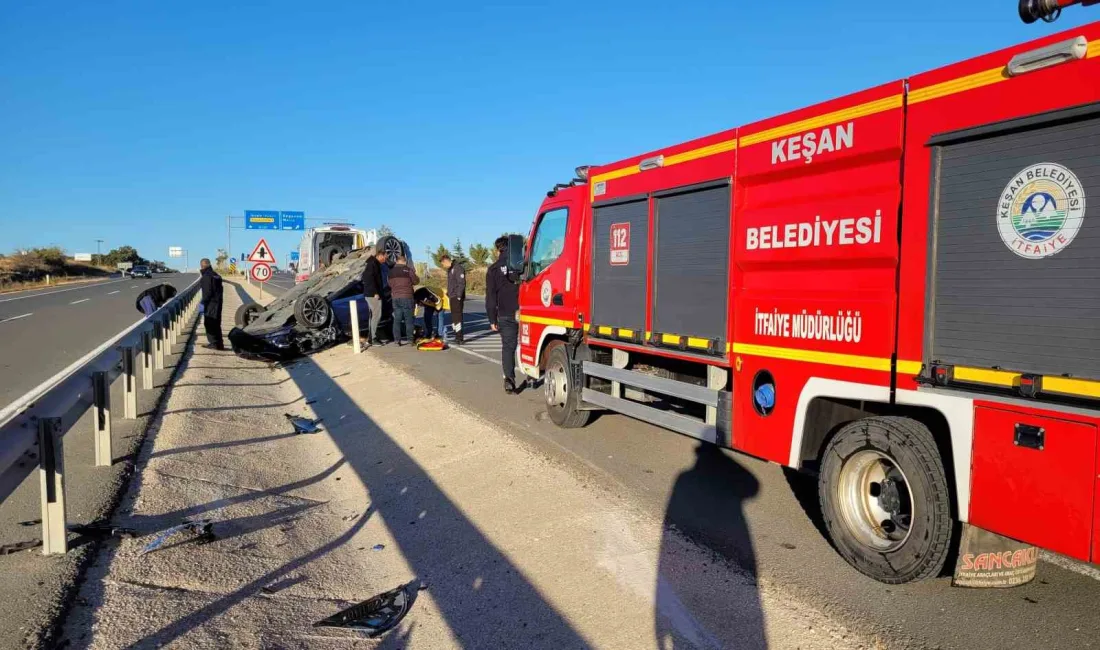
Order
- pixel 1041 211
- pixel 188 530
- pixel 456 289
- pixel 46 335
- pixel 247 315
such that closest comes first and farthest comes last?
pixel 1041 211 < pixel 188 530 < pixel 456 289 < pixel 46 335 < pixel 247 315

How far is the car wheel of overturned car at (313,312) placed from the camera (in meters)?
14.8

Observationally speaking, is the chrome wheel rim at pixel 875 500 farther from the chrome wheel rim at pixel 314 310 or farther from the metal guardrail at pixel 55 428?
the chrome wheel rim at pixel 314 310

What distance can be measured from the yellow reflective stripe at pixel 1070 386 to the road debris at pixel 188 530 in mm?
4726

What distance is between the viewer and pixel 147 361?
962 cm

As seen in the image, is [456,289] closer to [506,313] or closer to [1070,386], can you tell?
[506,313]

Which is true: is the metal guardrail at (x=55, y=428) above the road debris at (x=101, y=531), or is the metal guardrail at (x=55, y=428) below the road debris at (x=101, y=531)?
above

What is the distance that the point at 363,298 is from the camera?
53.7 feet

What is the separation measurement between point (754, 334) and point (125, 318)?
2174 centimetres

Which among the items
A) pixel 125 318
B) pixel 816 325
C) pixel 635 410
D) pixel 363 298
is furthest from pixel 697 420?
pixel 125 318

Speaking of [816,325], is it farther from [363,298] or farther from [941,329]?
[363,298]

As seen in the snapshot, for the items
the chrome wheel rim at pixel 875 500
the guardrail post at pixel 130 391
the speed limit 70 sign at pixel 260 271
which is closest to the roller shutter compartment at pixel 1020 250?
the chrome wheel rim at pixel 875 500

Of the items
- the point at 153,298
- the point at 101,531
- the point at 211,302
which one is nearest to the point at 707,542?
the point at 101,531

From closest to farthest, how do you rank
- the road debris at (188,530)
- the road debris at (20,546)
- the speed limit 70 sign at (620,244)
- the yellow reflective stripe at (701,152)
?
the road debris at (20,546) → the road debris at (188,530) → the yellow reflective stripe at (701,152) → the speed limit 70 sign at (620,244)

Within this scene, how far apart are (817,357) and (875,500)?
2.88 feet
